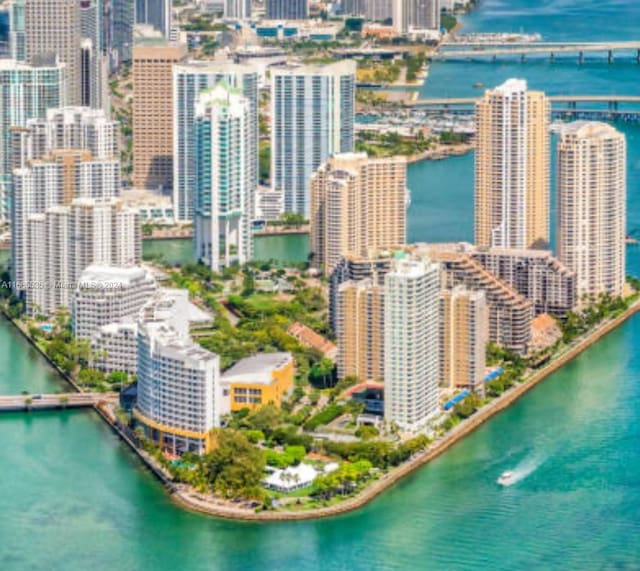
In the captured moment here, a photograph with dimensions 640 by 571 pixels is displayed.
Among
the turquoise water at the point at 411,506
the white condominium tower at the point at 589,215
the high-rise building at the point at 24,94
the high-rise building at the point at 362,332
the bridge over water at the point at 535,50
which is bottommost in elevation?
the turquoise water at the point at 411,506

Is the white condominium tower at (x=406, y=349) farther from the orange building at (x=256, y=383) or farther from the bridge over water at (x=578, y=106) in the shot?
the bridge over water at (x=578, y=106)

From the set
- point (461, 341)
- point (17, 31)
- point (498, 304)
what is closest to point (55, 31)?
point (17, 31)

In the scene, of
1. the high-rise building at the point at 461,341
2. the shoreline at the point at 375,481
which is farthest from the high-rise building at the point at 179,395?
the high-rise building at the point at 461,341

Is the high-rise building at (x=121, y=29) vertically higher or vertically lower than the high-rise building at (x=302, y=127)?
higher

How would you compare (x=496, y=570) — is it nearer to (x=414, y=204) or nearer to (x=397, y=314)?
(x=397, y=314)

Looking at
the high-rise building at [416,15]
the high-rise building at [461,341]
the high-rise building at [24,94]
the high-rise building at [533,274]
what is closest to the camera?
the high-rise building at [461,341]

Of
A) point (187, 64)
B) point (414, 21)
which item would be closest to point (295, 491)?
point (187, 64)

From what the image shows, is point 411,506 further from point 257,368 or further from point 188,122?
point 188,122
